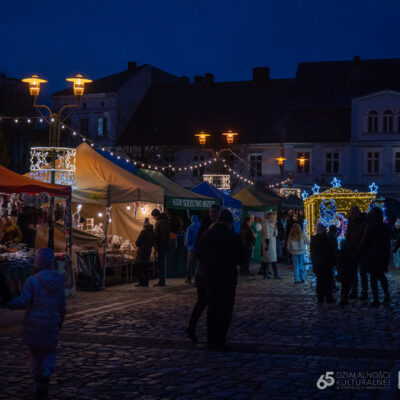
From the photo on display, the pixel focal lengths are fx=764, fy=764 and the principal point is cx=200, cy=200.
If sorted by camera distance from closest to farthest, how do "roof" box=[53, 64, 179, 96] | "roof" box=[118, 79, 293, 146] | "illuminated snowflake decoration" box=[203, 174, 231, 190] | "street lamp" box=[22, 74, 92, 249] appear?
1. "street lamp" box=[22, 74, 92, 249]
2. "illuminated snowflake decoration" box=[203, 174, 231, 190]
3. "roof" box=[118, 79, 293, 146]
4. "roof" box=[53, 64, 179, 96]

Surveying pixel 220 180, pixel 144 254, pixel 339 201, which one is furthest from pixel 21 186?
pixel 220 180

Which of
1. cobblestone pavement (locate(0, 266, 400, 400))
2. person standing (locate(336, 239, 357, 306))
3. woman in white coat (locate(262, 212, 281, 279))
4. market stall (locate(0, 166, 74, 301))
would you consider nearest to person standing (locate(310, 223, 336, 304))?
person standing (locate(336, 239, 357, 306))

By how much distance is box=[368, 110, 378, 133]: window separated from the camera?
174ft

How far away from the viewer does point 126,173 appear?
69.4 ft

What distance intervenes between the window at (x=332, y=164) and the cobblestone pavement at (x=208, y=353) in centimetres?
3894

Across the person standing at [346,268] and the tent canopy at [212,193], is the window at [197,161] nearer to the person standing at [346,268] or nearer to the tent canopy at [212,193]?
the tent canopy at [212,193]

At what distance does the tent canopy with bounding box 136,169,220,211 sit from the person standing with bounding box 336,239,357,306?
856cm

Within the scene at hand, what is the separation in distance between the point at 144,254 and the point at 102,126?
130 ft

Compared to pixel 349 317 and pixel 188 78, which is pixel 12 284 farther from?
pixel 188 78

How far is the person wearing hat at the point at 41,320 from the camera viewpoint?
22.5 ft

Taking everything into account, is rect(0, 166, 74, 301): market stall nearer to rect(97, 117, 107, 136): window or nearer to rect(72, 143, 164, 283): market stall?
rect(72, 143, 164, 283): market stall

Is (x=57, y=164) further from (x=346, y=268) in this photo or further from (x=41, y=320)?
(x=41, y=320)

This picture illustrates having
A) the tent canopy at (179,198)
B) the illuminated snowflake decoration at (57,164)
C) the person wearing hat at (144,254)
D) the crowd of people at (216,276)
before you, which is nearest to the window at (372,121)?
the tent canopy at (179,198)

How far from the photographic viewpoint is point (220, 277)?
941cm
